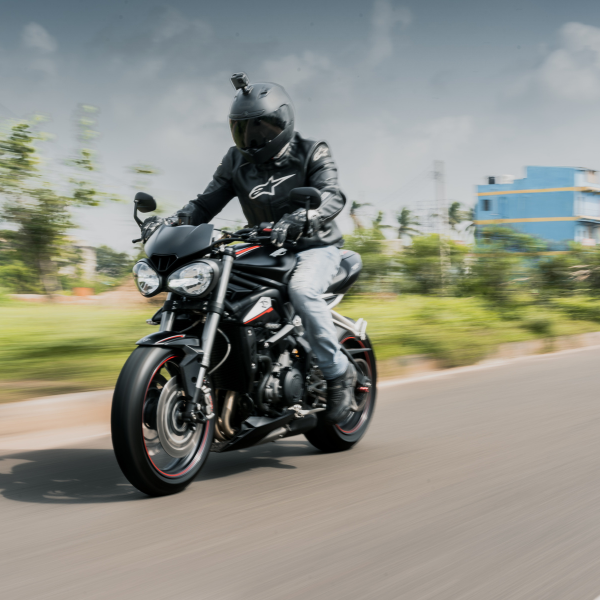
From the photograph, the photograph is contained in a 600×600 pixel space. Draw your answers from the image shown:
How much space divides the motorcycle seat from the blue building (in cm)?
5768

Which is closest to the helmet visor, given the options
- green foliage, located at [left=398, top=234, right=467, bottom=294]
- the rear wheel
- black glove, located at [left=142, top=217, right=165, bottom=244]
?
black glove, located at [left=142, top=217, right=165, bottom=244]

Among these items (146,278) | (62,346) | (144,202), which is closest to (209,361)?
(146,278)

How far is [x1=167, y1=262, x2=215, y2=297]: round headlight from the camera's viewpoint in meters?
3.75

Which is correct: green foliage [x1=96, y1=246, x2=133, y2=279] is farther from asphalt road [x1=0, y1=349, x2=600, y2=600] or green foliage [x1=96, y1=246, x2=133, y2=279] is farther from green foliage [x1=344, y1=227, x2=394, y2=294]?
green foliage [x1=344, y1=227, x2=394, y2=294]

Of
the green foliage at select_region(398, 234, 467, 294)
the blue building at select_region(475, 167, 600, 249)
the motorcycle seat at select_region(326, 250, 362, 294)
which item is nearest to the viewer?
the motorcycle seat at select_region(326, 250, 362, 294)

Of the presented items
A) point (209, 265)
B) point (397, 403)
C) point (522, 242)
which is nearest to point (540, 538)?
point (209, 265)

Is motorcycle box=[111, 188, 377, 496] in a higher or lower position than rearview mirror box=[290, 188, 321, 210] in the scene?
lower

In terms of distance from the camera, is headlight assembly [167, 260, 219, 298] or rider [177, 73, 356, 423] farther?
rider [177, 73, 356, 423]

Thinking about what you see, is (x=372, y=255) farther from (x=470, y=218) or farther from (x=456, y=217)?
(x=456, y=217)

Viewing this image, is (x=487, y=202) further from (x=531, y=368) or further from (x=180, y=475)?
(x=180, y=475)

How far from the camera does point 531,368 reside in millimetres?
9297

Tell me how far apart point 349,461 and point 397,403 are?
7.19 ft

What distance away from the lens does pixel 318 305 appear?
14.1 ft

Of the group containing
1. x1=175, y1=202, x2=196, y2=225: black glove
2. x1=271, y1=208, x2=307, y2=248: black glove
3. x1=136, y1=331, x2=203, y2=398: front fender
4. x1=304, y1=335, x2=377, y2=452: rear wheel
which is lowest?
x1=304, y1=335, x2=377, y2=452: rear wheel
